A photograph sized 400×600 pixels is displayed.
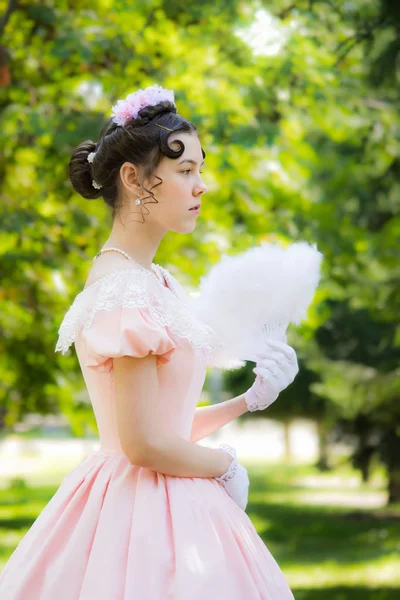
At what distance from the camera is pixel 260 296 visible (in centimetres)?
252

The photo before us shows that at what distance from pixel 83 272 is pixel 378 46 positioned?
279 cm

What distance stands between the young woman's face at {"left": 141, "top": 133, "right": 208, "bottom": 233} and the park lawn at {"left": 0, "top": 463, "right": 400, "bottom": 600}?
706 cm

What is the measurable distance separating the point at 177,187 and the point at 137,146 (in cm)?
15

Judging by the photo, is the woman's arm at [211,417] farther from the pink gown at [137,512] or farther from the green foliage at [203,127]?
the green foliage at [203,127]

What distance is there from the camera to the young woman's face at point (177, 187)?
7.89 ft

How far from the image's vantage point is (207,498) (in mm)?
2316

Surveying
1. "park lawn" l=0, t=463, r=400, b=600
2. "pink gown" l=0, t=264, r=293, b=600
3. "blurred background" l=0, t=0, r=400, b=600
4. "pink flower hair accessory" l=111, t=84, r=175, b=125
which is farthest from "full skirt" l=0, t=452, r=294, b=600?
"park lawn" l=0, t=463, r=400, b=600

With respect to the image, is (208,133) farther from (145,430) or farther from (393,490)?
(393,490)

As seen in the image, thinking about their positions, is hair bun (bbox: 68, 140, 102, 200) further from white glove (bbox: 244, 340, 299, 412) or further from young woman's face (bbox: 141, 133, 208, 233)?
white glove (bbox: 244, 340, 299, 412)

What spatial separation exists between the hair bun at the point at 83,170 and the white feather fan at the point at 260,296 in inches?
17.7

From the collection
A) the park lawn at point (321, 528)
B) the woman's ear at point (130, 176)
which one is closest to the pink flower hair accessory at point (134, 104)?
the woman's ear at point (130, 176)

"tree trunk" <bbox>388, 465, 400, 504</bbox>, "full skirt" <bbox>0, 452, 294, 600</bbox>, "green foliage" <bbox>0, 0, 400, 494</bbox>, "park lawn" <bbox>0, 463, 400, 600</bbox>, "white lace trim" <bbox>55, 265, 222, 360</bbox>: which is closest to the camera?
"full skirt" <bbox>0, 452, 294, 600</bbox>

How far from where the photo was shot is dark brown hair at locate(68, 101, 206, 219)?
2.40 m

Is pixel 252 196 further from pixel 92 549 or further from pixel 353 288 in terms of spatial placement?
pixel 92 549
